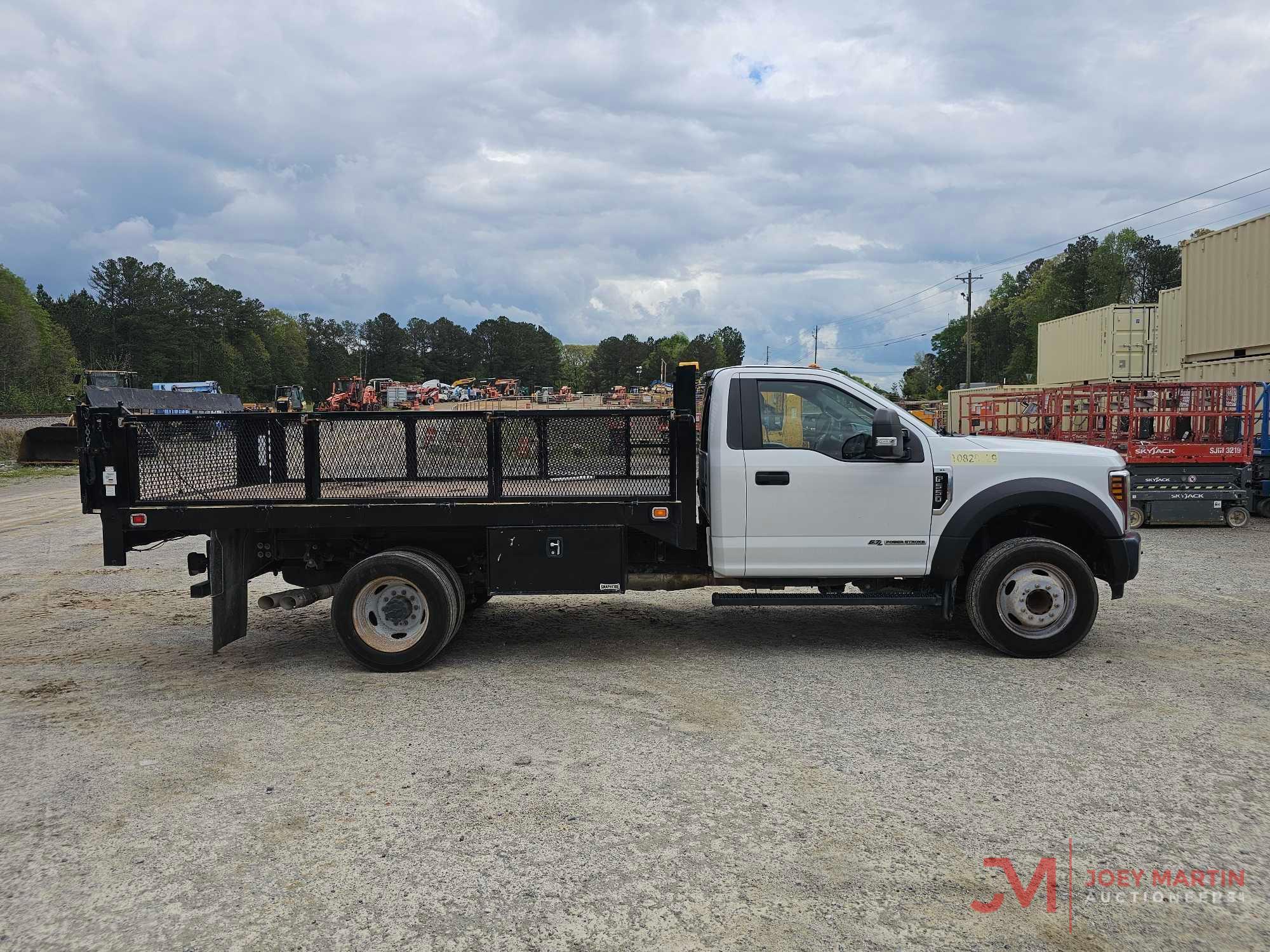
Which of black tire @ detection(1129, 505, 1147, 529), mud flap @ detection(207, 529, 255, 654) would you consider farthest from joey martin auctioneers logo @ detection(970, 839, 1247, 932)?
black tire @ detection(1129, 505, 1147, 529)

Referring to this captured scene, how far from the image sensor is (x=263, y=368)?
103m

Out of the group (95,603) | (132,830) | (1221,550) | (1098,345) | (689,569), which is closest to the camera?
(132,830)

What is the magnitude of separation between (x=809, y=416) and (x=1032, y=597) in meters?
2.01

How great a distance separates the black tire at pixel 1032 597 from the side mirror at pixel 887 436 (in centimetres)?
104

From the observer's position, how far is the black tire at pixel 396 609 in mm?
6418

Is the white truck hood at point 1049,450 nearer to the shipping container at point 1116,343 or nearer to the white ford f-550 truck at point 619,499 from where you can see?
the white ford f-550 truck at point 619,499

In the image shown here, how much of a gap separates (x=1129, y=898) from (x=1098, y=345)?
23855 millimetres

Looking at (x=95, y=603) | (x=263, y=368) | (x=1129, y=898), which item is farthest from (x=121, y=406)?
(x=263, y=368)

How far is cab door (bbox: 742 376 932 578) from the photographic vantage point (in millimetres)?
6535

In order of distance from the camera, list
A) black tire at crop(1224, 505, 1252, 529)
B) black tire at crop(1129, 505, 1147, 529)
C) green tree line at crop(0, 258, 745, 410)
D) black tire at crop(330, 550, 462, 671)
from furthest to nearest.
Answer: green tree line at crop(0, 258, 745, 410)
black tire at crop(1129, 505, 1147, 529)
black tire at crop(1224, 505, 1252, 529)
black tire at crop(330, 550, 462, 671)

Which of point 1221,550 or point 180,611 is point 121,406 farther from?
point 1221,550

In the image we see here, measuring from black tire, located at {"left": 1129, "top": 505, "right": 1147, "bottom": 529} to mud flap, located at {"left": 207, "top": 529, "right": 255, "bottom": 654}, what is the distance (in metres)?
12.5

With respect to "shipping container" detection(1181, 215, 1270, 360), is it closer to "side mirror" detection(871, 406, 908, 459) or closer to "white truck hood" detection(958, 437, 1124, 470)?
"white truck hood" detection(958, 437, 1124, 470)

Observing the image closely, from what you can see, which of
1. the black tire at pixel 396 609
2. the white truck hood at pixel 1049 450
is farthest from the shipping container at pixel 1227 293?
the black tire at pixel 396 609
